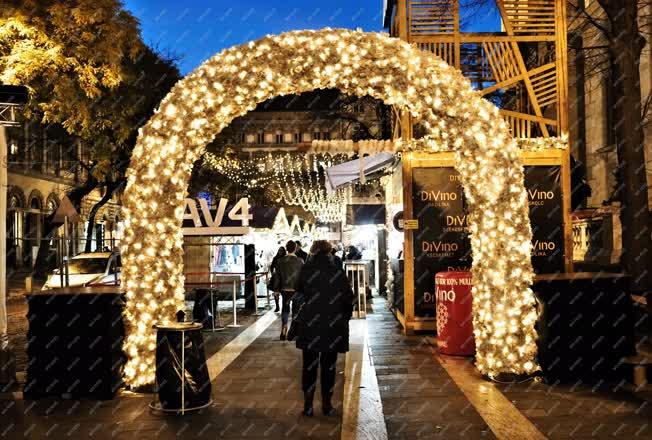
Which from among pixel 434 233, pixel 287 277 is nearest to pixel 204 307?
pixel 287 277

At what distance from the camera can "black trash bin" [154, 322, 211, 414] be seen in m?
6.68

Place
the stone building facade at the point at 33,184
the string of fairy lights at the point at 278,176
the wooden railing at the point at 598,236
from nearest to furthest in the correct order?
the wooden railing at the point at 598,236 < the string of fairy lights at the point at 278,176 < the stone building facade at the point at 33,184

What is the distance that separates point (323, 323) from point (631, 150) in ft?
22.1

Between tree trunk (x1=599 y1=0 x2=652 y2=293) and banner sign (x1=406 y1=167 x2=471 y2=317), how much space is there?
8.87 feet

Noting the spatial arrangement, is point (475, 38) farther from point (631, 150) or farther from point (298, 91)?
point (298, 91)

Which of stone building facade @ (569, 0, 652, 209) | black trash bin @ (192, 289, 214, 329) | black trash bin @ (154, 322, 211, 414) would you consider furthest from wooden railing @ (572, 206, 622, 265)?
black trash bin @ (154, 322, 211, 414)

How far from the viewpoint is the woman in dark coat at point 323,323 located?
641cm

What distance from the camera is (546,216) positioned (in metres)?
11.2

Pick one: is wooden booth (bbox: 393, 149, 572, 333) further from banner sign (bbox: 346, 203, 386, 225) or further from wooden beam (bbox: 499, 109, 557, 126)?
banner sign (bbox: 346, 203, 386, 225)

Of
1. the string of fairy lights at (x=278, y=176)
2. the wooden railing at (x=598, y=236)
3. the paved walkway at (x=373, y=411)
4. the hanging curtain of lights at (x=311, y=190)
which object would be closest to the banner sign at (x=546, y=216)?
the paved walkway at (x=373, y=411)

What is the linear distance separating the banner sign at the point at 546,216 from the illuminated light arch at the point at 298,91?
3.37 meters

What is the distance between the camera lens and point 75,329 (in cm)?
735

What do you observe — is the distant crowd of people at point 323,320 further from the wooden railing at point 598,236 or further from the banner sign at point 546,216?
the wooden railing at point 598,236

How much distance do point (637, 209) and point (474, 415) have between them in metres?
5.62
